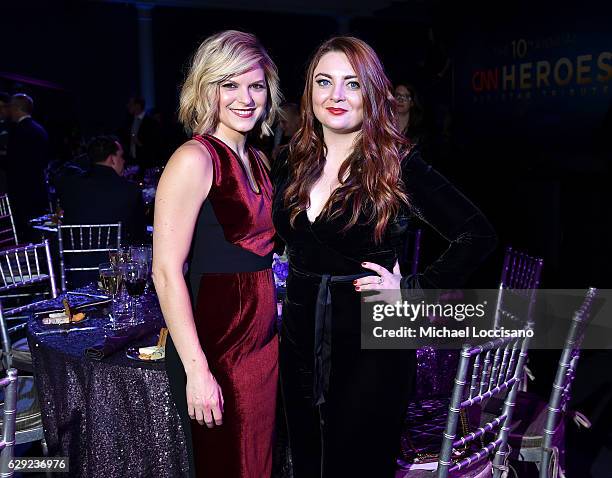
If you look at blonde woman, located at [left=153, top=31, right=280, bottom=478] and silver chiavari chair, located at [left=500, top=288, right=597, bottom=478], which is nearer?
blonde woman, located at [left=153, top=31, right=280, bottom=478]

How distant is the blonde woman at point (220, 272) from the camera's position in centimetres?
150

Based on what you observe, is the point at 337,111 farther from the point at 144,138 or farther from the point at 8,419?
the point at 144,138

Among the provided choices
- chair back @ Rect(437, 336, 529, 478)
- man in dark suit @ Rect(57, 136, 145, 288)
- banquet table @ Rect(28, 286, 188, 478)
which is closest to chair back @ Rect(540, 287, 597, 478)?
chair back @ Rect(437, 336, 529, 478)

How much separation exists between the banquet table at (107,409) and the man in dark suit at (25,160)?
4769mm

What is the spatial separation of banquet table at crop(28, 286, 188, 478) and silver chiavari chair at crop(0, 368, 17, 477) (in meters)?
0.47

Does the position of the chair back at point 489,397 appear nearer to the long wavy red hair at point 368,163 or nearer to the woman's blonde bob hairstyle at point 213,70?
the long wavy red hair at point 368,163

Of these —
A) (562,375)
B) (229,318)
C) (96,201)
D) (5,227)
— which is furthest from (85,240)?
(562,375)

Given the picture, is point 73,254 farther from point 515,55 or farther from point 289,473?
point 515,55

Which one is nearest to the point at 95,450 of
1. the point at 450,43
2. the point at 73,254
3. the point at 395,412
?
the point at 395,412

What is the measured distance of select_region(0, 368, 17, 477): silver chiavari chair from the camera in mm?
1341

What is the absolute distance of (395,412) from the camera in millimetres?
1591

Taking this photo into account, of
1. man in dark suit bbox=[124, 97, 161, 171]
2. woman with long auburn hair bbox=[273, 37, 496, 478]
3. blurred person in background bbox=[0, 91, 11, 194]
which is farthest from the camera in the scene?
man in dark suit bbox=[124, 97, 161, 171]

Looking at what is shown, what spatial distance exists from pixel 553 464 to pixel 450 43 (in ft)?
25.8

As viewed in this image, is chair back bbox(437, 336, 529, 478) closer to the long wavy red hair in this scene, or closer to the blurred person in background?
the long wavy red hair
